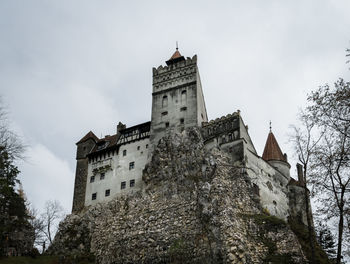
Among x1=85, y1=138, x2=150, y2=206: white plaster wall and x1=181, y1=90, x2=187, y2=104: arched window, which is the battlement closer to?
x1=181, y1=90, x2=187, y2=104: arched window

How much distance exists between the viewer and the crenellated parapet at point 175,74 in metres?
52.5

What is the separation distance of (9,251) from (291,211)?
3016 cm

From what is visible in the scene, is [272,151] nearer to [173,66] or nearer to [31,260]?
[173,66]

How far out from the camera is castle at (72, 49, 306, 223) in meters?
45.3

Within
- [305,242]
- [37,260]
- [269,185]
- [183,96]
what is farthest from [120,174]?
[305,242]

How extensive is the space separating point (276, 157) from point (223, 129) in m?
7.68

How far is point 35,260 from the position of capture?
43281 millimetres

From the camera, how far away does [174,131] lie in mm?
48781

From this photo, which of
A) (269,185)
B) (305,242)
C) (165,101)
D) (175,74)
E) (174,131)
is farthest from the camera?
(175,74)

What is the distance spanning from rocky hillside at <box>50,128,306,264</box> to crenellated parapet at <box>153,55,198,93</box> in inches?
317

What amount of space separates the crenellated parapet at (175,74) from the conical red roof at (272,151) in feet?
39.0

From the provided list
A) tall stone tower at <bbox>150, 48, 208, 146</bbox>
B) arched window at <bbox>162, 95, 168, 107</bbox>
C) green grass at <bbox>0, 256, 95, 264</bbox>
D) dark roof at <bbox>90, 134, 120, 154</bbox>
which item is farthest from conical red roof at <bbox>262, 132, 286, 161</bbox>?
green grass at <bbox>0, 256, 95, 264</bbox>

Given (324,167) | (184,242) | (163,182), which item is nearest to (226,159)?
(163,182)

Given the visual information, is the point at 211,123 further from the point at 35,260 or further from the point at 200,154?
the point at 35,260
